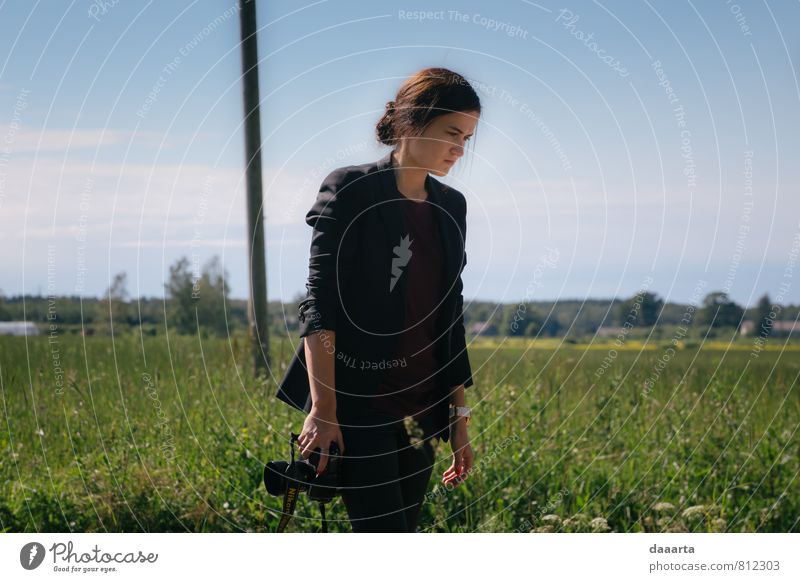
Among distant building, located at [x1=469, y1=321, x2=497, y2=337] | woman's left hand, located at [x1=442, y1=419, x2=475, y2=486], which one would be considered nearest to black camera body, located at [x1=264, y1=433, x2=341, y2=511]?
woman's left hand, located at [x1=442, y1=419, x2=475, y2=486]

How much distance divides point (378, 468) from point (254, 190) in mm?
3174

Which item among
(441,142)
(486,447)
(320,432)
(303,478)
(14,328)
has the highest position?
(441,142)

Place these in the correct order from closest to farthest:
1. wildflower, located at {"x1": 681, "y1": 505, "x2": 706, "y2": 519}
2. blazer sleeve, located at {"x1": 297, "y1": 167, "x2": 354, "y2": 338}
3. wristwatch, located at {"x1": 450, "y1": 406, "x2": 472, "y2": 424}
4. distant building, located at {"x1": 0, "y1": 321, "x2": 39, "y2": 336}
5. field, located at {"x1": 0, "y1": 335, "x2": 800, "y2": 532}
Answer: blazer sleeve, located at {"x1": 297, "y1": 167, "x2": 354, "y2": 338} → wristwatch, located at {"x1": 450, "y1": 406, "x2": 472, "y2": 424} → wildflower, located at {"x1": 681, "y1": 505, "x2": 706, "y2": 519} → field, located at {"x1": 0, "y1": 335, "x2": 800, "y2": 532} → distant building, located at {"x1": 0, "y1": 321, "x2": 39, "y2": 336}

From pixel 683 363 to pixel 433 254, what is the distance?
4.12 meters

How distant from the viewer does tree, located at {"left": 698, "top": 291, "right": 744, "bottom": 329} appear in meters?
5.70

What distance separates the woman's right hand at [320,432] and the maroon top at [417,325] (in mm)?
157

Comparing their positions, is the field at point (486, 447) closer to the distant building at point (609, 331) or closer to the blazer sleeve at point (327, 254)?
the distant building at point (609, 331)

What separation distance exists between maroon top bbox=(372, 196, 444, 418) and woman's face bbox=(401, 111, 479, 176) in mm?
144

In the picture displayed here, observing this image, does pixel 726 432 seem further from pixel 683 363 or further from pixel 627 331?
pixel 683 363

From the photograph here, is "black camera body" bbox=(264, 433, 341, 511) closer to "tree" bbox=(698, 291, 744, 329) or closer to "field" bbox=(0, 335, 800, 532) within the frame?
"field" bbox=(0, 335, 800, 532)

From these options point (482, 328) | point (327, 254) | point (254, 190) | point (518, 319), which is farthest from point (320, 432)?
point (254, 190)

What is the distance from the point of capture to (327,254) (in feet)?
10.4

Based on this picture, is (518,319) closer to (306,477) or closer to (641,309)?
(641,309)
